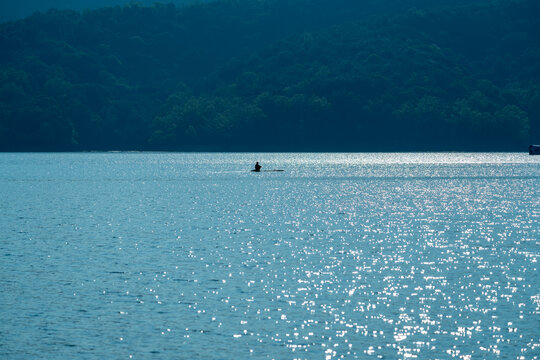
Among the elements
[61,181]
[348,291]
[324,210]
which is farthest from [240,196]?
[348,291]

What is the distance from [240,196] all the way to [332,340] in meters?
96.7

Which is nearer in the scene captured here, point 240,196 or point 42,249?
point 42,249

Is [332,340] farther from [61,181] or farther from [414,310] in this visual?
[61,181]

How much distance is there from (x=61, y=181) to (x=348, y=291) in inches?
5478

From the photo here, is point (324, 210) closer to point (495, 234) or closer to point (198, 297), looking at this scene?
point (495, 234)

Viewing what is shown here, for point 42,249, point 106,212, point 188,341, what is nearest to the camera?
point 188,341

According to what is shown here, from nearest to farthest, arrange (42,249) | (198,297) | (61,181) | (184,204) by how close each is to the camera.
A: 1. (198,297)
2. (42,249)
3. (184,204)
4. (61,181)

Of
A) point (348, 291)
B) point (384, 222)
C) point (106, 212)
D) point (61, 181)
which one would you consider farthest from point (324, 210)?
point (61, 181)

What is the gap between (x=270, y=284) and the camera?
50.0 m

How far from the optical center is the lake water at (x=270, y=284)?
36.7 metres

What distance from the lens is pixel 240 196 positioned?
133500 mm

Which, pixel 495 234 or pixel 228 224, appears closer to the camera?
pixel 495 234

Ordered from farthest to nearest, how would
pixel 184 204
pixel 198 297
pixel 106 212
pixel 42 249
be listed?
pixel 184 204, pixel 106 212, pixel 42 249, pixel 198 297

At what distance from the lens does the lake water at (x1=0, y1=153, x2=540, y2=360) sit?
3669 cm
